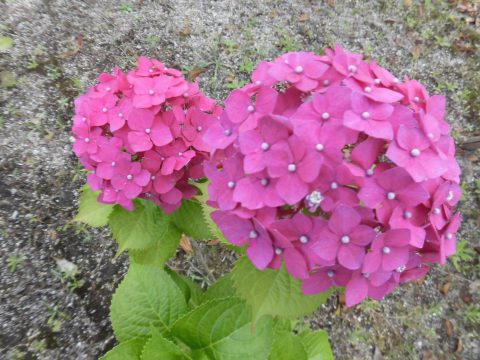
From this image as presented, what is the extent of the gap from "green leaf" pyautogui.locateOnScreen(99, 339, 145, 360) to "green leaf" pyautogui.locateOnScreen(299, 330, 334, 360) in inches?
28.7

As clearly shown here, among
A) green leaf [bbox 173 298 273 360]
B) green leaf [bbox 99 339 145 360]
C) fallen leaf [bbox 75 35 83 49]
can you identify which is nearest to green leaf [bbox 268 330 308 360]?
green leaf [bbox 173 298 273 360]

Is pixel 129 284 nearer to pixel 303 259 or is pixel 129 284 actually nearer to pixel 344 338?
pixel 303 259

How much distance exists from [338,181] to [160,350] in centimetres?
95

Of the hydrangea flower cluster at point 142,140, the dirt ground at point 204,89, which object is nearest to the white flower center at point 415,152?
the hydrangea flower cluster at point 142,140

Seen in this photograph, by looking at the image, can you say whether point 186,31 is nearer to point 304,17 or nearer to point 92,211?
point 304,17

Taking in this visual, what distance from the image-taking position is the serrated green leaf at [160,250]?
6.64 ft

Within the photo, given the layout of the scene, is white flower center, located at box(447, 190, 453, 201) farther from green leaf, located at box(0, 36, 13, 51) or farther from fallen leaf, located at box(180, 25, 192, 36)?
green leaf, located at box(0, 36, 13, 51)

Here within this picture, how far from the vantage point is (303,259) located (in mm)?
1213

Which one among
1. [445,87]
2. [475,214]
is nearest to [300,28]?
[445,87]

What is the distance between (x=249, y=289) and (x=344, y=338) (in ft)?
5.41

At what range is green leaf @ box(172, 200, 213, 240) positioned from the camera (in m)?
1.95

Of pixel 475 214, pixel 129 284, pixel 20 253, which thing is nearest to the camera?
pixel 129 284

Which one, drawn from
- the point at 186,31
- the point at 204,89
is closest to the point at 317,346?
the point at 204,89

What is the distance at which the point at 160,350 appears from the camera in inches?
65.9
